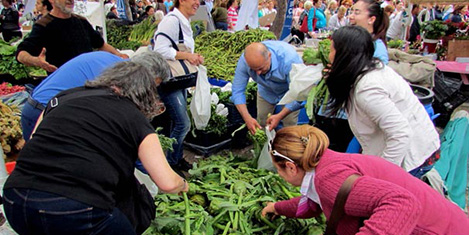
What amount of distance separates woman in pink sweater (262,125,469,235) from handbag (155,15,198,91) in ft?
6.45

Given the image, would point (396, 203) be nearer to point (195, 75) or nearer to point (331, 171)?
point (331, 171)

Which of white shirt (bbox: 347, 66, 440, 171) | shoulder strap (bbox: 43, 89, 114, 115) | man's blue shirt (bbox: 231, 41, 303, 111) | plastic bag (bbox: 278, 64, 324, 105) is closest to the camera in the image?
shoulder strap (bbox: 43, 89, 114, 115)

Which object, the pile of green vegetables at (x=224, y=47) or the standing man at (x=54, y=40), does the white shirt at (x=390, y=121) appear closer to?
the standing man at (x=54, y=40)

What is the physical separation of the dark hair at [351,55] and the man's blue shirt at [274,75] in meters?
1.20

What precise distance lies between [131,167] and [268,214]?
3.49 ft

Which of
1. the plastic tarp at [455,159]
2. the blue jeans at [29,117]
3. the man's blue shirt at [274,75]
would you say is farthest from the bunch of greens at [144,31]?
the plastic tarp at [455,159]

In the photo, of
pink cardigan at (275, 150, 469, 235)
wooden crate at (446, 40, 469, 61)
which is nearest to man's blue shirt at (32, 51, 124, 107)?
pink cardigan at (275, 150, 469, 235)

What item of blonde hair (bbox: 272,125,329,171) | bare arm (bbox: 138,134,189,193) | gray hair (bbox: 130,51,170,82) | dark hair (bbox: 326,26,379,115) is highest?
dark hair (bbox: 326,26,379,115)

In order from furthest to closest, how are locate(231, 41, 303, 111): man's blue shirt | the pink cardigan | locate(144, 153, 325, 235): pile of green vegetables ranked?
locate(231, 41, 303, 111): man's blue shirt → locate(144, 153, 325, 235): pile of green vegetables → the pink cardigan

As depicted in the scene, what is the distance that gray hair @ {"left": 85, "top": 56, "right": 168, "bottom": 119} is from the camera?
179 cm

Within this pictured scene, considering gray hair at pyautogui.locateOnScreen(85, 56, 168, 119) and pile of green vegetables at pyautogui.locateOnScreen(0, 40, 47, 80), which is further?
pile of green vegetables at pyautogui.locateOnScreen(0, 40, 47, 80)

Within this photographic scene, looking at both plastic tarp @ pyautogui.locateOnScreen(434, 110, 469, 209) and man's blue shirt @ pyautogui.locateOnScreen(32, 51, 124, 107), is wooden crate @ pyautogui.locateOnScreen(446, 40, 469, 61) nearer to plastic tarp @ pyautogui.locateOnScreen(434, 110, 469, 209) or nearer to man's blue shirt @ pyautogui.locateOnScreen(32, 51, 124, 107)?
plastic tarp @ pyautogui.locateOnScreen(434, 110, 469, 209)

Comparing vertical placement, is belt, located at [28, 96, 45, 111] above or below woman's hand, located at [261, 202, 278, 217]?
above

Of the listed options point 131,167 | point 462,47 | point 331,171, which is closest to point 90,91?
point 131,167
